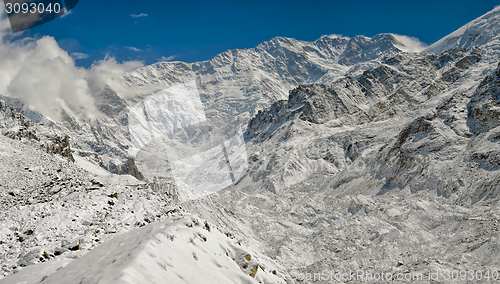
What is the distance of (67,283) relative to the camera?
922 centimetres

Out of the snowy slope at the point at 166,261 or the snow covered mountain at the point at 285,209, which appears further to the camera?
the snow covered mountain at the point at 285,209

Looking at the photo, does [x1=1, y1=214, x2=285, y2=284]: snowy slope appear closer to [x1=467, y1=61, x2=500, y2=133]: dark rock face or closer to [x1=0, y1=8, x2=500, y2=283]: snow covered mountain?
[x1=0, y1=8, x2=500, y2=283]: snow covered mountain

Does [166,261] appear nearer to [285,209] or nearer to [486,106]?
[285,209]

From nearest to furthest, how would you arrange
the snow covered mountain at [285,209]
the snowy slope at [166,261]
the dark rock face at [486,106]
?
the snowy slope at [166,261]
the snow covered mountain at [285,209]
the dark rock face at [486,106]

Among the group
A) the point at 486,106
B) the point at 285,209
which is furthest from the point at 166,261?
the point at 486,106

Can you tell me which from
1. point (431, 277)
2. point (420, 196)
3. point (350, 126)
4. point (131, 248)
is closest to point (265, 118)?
point (350, 126)

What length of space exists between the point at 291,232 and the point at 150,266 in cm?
3821

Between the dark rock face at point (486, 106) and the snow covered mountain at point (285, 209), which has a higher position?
the dark rock face at point (486, 106)

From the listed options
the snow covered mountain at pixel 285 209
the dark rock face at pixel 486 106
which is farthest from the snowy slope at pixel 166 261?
the dark rock face at pixel 486 106

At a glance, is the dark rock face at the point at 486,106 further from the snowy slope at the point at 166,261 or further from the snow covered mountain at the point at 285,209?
the snowy slope at the point at 166,261

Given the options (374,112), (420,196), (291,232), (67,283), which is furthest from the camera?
(374,112)

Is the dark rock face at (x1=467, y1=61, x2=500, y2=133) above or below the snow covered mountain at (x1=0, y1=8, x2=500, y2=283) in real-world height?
above

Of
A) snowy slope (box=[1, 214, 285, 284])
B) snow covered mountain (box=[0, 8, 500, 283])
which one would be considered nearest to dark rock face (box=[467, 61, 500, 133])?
snow covered mountain (box=[0, 8, 500, 283])

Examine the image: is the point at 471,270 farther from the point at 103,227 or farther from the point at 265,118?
the point at 265,118
